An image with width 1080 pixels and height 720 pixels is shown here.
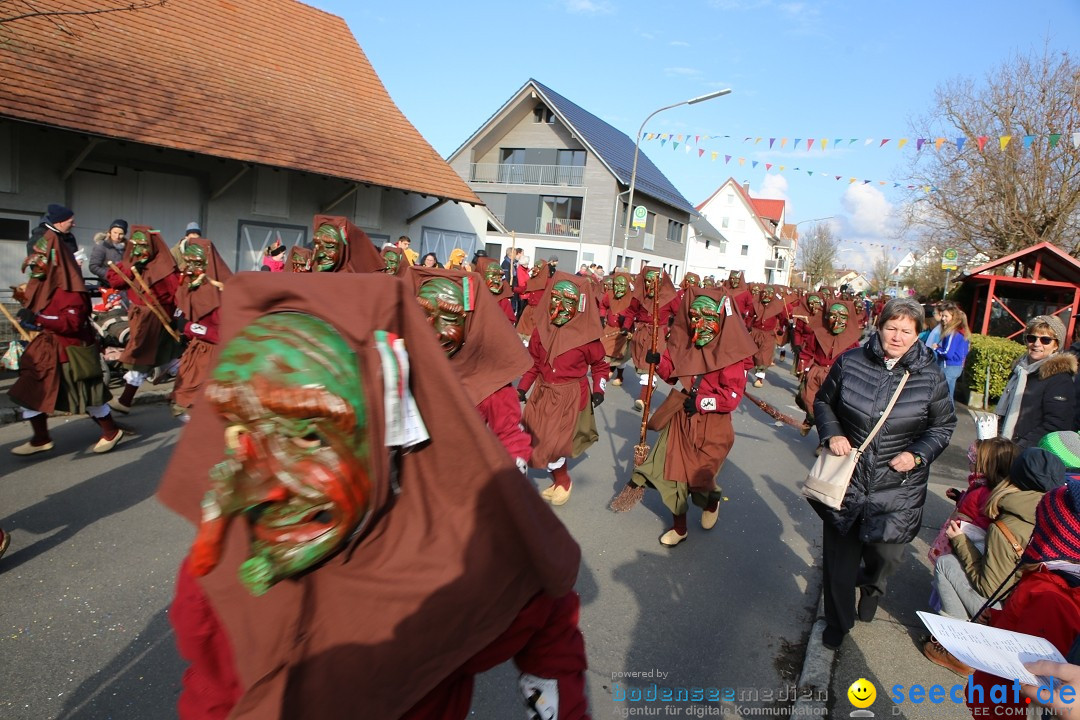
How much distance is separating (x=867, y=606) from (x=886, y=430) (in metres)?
1.42

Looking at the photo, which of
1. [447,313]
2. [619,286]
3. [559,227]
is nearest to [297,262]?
[447,313]

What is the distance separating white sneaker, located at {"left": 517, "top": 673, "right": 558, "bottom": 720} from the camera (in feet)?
5.74

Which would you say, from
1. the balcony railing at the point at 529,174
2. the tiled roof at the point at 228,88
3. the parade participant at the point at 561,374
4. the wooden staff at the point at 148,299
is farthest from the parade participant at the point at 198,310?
the balcony railing at the point at 529,174

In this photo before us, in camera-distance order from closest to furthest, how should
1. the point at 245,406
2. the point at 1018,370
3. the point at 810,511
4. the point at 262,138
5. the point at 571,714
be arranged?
the point at 245,406, the point at 571,714, the point at 1018,370, the point at 810,511, the point at 262,138

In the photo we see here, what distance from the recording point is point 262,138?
1350 cm

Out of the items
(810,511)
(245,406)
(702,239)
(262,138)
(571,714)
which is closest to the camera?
(245,406)

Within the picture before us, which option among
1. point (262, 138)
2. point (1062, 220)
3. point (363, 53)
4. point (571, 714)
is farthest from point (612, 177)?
point (571, 714)

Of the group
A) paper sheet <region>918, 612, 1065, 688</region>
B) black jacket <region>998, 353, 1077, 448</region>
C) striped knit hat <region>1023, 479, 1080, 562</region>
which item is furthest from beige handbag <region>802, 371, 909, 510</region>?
black jacket <region>998, 353, 1077, 448</region>

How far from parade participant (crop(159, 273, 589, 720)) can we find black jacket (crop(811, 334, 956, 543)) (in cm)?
283

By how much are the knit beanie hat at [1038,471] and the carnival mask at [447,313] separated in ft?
10.5

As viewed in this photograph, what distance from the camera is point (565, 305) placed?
620cm

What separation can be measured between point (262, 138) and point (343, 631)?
14029 millimetres

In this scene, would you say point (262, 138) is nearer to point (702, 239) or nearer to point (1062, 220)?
point (1062, 220)

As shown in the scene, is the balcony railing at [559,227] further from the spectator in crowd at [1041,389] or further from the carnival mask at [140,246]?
the spectator in crowd at [1041,389]
